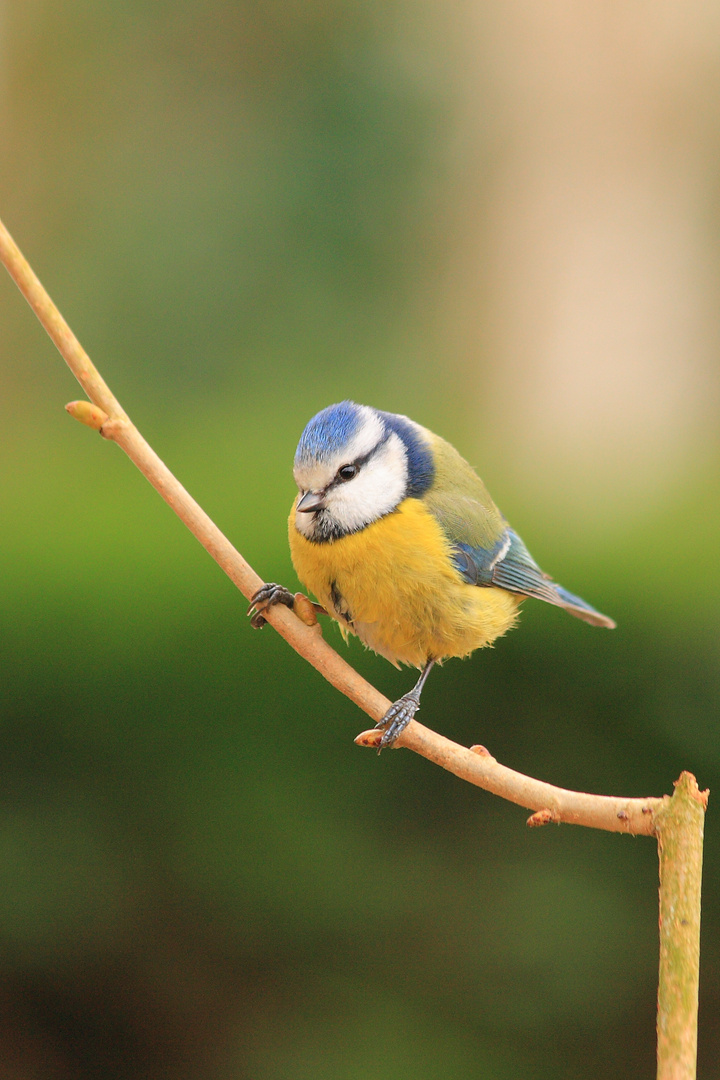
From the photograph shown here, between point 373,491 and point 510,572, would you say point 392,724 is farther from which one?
point 510,572

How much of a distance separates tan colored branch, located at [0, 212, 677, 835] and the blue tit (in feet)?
0.62

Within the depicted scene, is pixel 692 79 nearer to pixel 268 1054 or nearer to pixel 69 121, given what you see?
pixel 69 121

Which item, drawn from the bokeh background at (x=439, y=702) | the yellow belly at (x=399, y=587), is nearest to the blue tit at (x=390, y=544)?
the yellow belly at (x=399, y=587)

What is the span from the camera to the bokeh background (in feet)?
4.86

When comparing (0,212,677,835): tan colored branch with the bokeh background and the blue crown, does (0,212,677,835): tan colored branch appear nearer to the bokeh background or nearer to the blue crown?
the blue crown

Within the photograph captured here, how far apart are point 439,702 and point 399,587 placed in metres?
0.68

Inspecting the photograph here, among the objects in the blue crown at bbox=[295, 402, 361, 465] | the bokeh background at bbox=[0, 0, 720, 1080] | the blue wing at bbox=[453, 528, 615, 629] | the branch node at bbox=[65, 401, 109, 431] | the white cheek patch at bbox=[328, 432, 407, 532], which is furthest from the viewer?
the bokeh background at bbox=[0, 0, 720, 1080]

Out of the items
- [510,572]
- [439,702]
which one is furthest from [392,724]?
[439,702]

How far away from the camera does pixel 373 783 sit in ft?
4.85

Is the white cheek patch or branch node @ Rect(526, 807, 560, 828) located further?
the white cheek patch

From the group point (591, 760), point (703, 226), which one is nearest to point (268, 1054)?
point (591, 760)

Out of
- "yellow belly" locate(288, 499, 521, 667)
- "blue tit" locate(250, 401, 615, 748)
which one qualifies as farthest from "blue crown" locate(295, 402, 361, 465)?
"yellow belly" locate(288, 499, 521, 667)

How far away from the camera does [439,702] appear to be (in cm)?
151

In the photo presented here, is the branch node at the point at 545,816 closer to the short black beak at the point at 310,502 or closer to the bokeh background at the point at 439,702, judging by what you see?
the short black beak at the point at 310,502
